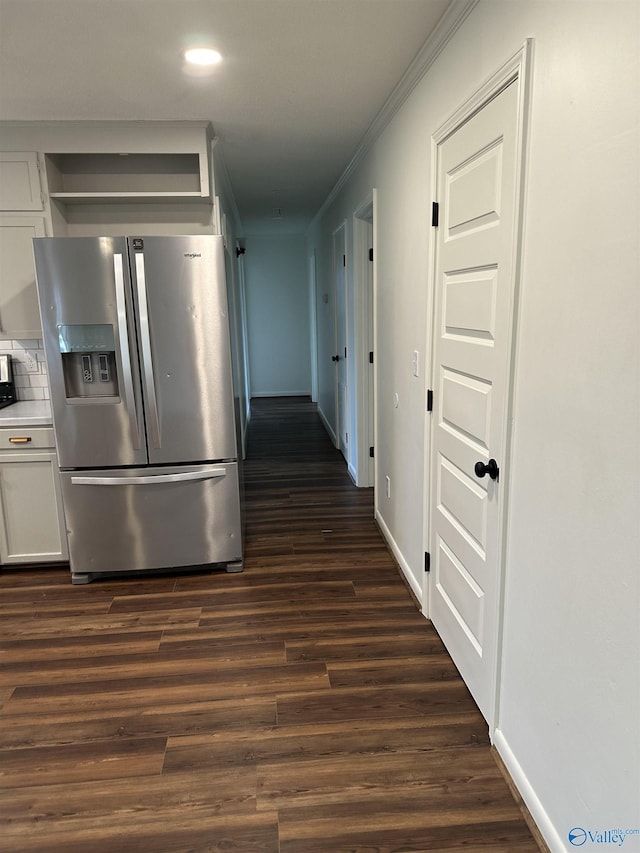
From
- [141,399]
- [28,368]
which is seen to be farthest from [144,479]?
[28,368]

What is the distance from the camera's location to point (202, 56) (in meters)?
2.30

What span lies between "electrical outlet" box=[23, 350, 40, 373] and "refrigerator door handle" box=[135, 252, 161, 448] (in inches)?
47.5

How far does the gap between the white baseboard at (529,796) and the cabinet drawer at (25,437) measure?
268 centimetres

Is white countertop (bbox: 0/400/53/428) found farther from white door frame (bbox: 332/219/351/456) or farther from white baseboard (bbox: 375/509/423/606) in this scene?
white door frame (bbox: 332/219/351/456)

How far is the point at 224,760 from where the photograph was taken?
1936 millimetres

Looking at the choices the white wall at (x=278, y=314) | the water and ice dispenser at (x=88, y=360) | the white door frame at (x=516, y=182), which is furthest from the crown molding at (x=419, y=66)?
the white wall at (x=278, y=314)

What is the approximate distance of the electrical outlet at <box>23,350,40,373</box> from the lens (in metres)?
3.73

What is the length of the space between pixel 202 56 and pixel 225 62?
0.11m

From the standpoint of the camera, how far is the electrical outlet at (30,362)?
3727 millimetres

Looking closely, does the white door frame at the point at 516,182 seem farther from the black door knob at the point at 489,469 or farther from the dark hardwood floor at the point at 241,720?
the dark hardwood floor at the point at 241,720

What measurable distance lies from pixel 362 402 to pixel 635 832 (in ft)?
12.0

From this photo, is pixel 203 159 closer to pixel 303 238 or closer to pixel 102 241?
pixel 102 241

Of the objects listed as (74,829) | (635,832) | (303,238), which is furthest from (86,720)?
(303,238)

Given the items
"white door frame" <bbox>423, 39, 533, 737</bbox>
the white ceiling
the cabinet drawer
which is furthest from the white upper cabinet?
"white door frame" <bbox>423, 39, 533, 737</bbox>
